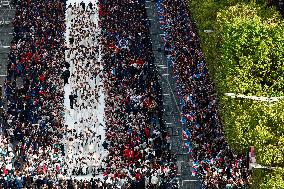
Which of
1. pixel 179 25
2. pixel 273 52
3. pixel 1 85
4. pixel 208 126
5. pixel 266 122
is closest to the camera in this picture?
pixel 266 122

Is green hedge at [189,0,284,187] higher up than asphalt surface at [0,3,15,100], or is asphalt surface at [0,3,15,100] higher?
asphalt surface at [0,3,15,100]

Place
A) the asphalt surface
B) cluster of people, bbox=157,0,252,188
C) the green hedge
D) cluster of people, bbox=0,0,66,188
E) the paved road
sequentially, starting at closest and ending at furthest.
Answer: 1. the green hedge
2. cluster of people, bbox=157,0,252,188
3. cluster of people, bbox=0,0,66,188
4. the paved road
5. the asphalt surface

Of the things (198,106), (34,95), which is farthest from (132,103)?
(34,95)

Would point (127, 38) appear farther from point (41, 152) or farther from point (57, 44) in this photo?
point (41, 152)

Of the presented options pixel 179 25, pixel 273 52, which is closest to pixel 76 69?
pixel 179 25

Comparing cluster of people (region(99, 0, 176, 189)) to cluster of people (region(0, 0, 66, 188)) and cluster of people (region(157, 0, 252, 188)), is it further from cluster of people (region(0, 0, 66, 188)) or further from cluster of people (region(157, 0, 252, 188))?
cluster of people (region(0, 0, 66, 188))

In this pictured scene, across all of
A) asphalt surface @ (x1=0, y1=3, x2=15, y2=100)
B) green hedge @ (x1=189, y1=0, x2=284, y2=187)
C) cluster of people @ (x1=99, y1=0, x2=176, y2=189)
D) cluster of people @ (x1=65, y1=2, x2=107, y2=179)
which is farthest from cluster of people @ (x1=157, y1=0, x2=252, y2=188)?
asphalt surface @ (x1=0, y1=3, x2=15, y2=100)

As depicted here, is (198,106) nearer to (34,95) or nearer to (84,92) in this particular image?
(84,92)
